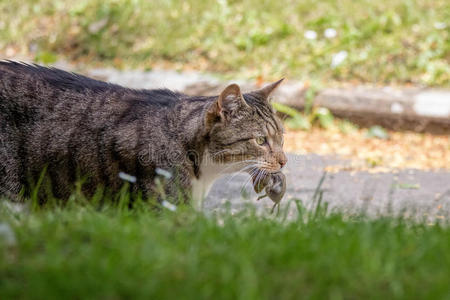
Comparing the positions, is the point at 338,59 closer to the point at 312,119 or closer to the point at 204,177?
the point at 312,119

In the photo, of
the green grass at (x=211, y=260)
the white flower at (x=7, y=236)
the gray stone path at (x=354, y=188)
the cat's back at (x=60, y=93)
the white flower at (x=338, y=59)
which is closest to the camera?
the green grass at (x=211, y=260)

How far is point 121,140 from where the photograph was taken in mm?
3539

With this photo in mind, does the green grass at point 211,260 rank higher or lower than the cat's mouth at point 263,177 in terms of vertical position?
lower

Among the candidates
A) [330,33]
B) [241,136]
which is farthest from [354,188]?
[330,33]

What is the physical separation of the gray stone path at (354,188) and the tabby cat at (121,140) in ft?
3.46

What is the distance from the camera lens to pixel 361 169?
19.6 feet

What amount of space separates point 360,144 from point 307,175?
1302mm

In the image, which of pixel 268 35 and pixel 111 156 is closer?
pixel 111 156

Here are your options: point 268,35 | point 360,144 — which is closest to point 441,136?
point 360,144

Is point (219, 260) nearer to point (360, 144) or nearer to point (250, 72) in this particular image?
point (360, 144)

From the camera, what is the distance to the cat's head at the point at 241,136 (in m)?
3.57

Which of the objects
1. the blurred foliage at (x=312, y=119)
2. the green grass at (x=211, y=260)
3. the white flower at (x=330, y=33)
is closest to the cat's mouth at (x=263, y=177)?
the green grass at (x=211, y=260)

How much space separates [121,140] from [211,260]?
5.51ft

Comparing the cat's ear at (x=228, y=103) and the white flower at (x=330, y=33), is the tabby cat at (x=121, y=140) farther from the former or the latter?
the white flower at (x=330, y=33)
